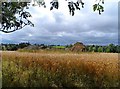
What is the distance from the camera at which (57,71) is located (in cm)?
955

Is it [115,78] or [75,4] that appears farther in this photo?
[115,78]

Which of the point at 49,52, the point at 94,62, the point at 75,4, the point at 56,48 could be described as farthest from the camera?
the point at 56,48

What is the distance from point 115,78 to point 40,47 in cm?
379

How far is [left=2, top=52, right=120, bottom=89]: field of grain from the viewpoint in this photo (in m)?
9.08

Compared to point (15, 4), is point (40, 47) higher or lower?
lower

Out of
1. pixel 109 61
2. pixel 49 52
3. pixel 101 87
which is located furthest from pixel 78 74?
pixel 49 52

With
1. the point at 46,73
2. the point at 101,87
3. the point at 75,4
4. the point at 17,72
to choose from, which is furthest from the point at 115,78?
the point at 75,4

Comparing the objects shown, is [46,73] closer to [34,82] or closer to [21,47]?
[34,82]

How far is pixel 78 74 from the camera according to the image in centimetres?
966

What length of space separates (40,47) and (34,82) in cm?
369

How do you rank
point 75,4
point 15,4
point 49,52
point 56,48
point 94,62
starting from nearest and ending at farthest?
point 75,4 < point 15,4 < point 94,62 < point 49,52 < point 56,48

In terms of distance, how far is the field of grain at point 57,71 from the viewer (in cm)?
908

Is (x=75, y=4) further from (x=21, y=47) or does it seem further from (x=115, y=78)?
(x=21, y=47)

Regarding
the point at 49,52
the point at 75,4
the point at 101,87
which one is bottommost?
the point at 101,87
